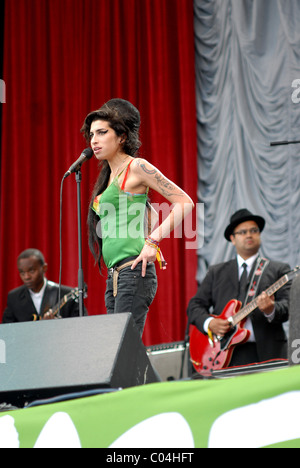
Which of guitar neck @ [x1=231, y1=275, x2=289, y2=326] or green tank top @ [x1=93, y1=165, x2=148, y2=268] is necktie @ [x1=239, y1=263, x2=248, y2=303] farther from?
green tank top @ [x1=93, y1=165, x2=148, y2=268]

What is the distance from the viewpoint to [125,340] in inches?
70.9

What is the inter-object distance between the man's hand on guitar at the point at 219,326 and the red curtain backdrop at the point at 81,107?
6.04 feet

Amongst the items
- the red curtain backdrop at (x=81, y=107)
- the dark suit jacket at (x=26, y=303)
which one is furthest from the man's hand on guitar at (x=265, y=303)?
the red curtain backdrop at (x=81, y=107)

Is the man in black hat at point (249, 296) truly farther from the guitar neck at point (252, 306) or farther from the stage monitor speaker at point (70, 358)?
the stage monitor speaker at point (70, 358)

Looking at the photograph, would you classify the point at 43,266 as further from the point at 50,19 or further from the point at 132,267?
the point at 132,267

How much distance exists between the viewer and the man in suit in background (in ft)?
17.7

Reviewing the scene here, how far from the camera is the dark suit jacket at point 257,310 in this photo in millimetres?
4094

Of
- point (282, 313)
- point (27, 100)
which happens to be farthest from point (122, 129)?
point (27, 100)

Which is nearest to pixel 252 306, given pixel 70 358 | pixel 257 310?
pixel 257 310

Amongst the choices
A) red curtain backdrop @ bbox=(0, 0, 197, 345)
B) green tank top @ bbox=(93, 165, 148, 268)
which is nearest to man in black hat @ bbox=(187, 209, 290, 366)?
red curtain backdrop @ bbox=(0, 0, 197, 345)

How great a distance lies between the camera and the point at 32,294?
18.3 feet

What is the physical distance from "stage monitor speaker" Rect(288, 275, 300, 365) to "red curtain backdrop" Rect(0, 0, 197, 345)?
174 inches

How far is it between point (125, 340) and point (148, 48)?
5105 millimetres

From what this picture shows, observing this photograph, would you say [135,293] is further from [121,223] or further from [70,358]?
[70,358]
